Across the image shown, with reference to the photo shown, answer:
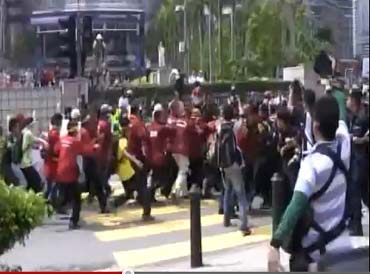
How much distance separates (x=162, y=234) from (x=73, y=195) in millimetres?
1377

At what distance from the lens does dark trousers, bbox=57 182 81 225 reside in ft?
36.0

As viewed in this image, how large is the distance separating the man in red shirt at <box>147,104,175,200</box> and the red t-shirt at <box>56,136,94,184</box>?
4.30 feet

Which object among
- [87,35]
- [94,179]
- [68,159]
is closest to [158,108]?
[94,179]

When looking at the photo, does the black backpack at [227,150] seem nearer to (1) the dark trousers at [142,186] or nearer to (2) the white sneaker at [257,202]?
(2) the white sneaker at [257,202]

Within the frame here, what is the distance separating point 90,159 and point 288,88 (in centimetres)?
544

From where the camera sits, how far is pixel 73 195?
1105 cm

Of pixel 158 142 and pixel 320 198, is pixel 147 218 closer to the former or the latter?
pixel 158 142

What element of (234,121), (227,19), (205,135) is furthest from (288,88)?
(205,135)

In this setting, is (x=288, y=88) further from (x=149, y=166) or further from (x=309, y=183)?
(x=149, y=166)

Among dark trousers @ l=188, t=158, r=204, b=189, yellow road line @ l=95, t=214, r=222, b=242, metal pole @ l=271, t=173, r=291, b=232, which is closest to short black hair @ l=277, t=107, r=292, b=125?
metal pole @ l=271, t=173, r=291, b=232

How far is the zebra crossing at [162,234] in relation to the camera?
29.7 feet

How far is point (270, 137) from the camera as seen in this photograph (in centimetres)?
1077

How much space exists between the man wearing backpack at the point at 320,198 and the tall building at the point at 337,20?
1.16 meters

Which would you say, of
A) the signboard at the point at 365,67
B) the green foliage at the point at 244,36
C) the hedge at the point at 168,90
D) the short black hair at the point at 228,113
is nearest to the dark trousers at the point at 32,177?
the hedge at the point at 168,90
